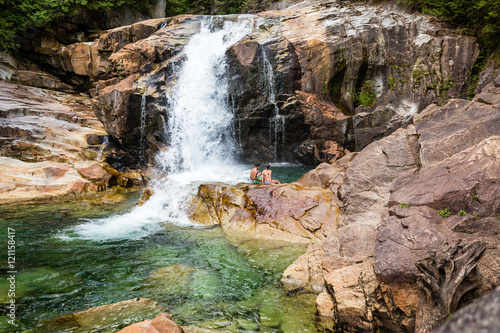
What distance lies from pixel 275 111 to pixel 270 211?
29.4ft

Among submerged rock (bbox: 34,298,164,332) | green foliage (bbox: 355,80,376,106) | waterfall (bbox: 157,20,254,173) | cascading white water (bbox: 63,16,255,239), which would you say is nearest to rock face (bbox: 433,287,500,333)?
submerged rock (bbox: 34,298,164,332)

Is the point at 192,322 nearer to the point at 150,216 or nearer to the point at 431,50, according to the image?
the point at 150,216

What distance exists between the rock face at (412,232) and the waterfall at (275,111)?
9873 millimetres

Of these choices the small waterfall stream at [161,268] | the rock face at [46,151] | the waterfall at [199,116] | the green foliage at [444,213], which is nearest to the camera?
the green foliage at [444,213]

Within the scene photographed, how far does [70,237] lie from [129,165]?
850cm

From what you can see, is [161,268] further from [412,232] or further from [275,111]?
[275,111]

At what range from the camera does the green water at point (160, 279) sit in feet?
17.4

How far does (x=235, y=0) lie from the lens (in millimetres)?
29125

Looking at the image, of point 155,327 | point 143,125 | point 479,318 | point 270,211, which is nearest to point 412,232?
point 479,318

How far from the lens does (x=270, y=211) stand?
9422mm

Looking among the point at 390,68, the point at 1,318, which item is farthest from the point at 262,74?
the point at 1,318

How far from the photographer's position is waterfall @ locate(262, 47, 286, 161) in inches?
661

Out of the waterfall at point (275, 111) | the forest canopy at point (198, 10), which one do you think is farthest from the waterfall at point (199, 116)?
the forest canopy at point (198, 10)

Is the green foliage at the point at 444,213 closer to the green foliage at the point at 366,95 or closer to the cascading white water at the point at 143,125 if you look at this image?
the green foliage at the point at 366,95
